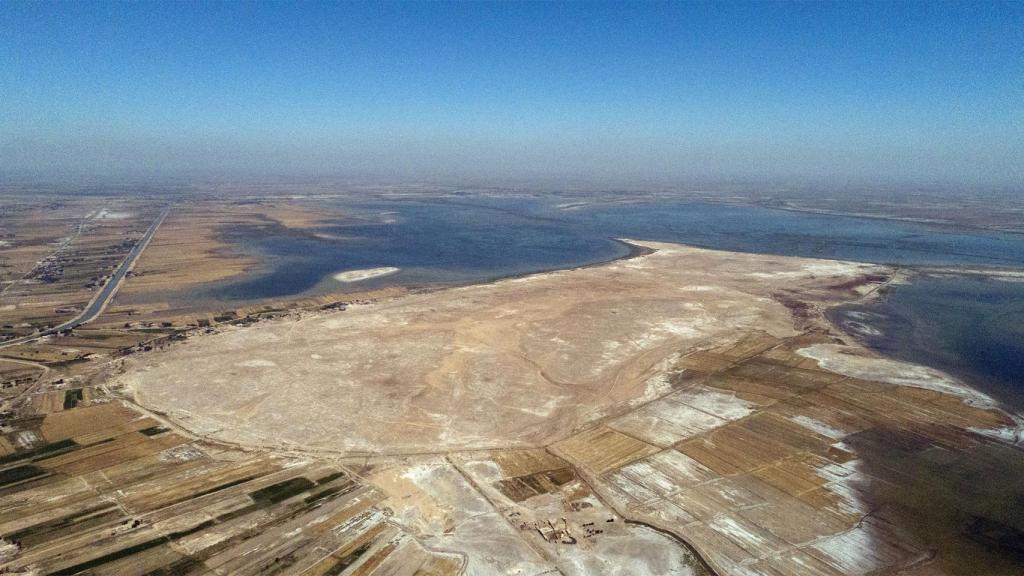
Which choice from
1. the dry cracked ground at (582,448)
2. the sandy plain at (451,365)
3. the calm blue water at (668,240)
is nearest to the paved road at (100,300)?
the calm blue water at (668,240)

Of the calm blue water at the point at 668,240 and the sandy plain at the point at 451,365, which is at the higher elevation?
the calm blue water at the point at 668,240

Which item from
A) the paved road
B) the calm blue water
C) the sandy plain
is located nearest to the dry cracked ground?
the sandy plain

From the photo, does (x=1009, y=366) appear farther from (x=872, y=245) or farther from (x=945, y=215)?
(x=945, y=215)

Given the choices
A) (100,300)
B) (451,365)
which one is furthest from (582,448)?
(100,300)

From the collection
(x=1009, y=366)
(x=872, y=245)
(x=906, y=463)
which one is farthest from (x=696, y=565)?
(x=872, y=245)

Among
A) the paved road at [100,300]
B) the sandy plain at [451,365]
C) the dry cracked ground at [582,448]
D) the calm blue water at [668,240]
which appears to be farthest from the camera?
the calm blue water at [668,240]

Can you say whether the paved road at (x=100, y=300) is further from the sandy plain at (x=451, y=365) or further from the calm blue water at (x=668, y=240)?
the sandy plain at (x=451, y=365)
